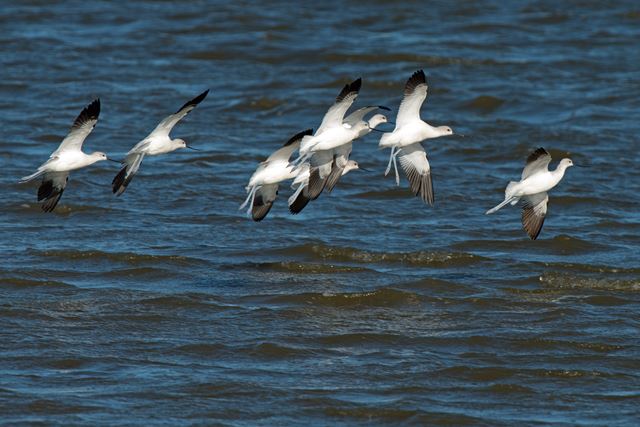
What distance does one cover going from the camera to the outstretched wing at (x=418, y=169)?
671 inches

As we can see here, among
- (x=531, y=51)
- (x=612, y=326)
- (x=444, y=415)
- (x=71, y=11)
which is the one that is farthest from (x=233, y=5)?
(x=444, y=415)

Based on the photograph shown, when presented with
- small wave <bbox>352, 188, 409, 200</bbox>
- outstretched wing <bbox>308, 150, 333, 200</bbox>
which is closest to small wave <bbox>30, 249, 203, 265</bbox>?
outstretched wing <bbox>308, 150, 333, 200</bbox>

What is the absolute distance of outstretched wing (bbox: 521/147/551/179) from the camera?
15594 mm

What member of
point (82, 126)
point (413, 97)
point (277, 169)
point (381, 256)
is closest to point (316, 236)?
point (381, 256)

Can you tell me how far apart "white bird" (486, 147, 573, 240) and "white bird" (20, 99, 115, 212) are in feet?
14.5

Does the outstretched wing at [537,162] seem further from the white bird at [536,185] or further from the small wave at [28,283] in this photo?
the small wave at [28,283]

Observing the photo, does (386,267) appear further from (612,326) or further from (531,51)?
(531,51)

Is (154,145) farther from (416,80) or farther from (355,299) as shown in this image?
(416,80)

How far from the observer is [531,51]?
28688 millimetres

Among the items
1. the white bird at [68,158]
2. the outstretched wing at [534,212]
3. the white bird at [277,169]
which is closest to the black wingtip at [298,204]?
Answer: the white bird at [277,169]

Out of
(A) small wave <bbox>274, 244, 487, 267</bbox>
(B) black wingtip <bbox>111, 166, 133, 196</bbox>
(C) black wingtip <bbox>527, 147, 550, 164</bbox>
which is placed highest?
(C) black wingtip <bbox>527, 147, 550, 164</bbox>

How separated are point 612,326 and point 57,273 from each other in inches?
241

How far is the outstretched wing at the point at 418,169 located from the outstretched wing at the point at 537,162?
53.3 inches

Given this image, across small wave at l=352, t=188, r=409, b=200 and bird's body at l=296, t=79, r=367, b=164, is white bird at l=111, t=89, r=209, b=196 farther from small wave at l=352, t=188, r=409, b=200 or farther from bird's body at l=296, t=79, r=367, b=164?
small wave at l=352, t=188, r=409, b=200
